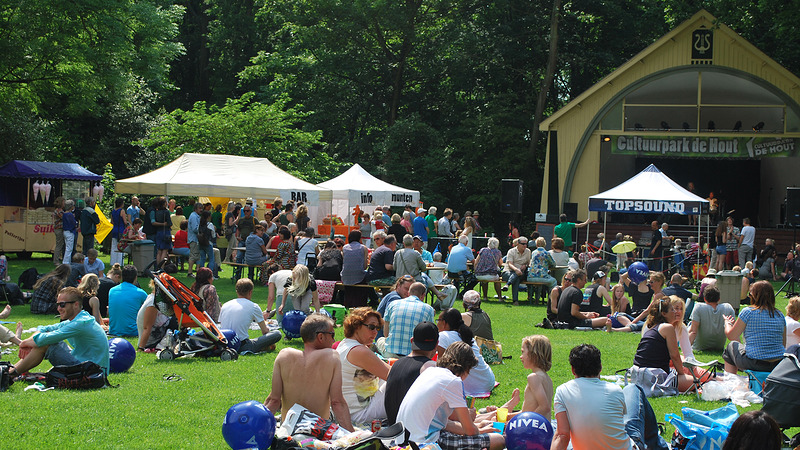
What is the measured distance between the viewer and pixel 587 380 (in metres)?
5.36

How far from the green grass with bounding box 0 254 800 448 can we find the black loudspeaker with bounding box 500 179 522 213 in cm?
1359

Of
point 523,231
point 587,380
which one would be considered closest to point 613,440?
point 587,380

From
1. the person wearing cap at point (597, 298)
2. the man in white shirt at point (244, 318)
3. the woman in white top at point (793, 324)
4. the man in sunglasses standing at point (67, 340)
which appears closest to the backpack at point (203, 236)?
the man in white shirt at point (244, 318)

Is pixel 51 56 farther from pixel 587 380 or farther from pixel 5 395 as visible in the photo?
pixel 587 380

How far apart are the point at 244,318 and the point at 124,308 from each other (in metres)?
1.84

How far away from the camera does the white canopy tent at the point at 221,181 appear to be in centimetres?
1808

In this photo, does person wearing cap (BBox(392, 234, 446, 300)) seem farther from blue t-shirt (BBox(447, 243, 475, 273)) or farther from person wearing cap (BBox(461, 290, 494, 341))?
person wearing cap (BBox(461, 290, 494, 341))

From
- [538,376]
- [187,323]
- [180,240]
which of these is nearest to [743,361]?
[538,376]

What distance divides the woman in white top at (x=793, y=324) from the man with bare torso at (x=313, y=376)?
5160 mm

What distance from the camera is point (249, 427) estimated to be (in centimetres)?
552

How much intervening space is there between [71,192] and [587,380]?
19.9m

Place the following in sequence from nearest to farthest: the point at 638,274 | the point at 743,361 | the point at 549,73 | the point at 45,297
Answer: the point at 743,361 < the point at 45,297 < the point at 638,274 < the point at 549,73

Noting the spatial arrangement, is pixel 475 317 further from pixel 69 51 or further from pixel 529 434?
pixel 69 51

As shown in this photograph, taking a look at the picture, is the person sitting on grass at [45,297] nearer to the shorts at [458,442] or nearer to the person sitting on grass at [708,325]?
the shorts at [458,442]
